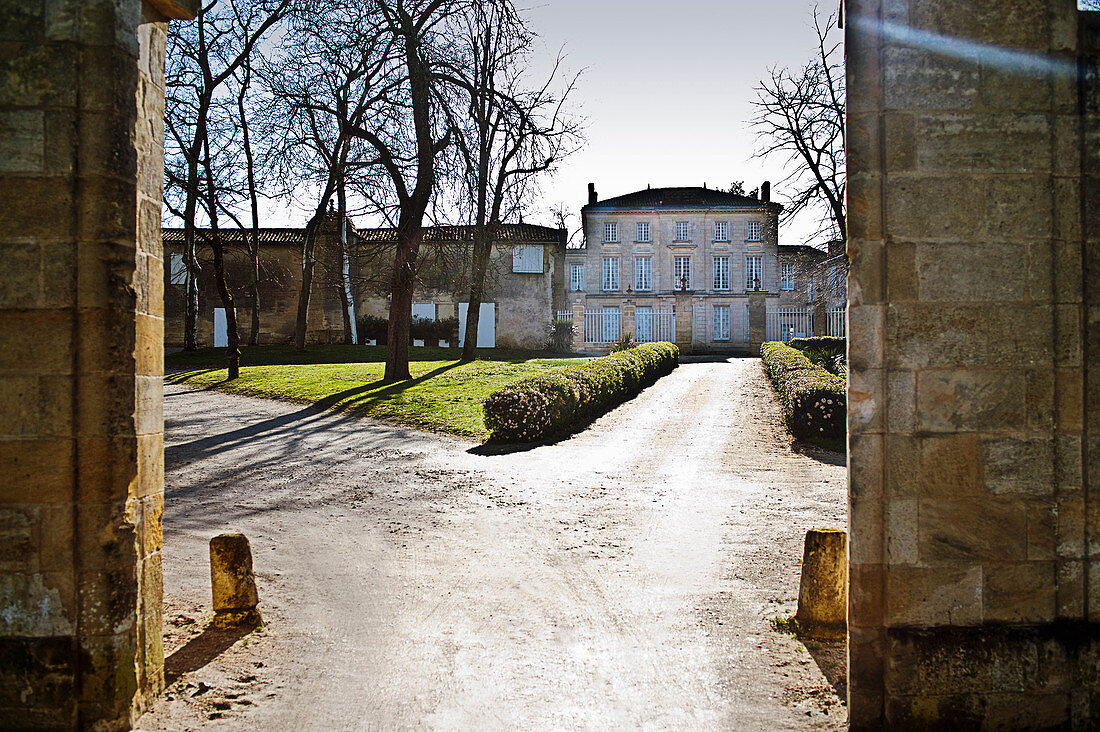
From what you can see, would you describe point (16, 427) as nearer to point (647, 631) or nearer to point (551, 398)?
point (647, 631)

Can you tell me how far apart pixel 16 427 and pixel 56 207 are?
3.19 ft

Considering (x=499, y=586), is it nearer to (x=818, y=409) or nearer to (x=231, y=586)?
(x=231, y=586)

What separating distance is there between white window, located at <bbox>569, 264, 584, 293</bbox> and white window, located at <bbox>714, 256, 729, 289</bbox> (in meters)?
6.75

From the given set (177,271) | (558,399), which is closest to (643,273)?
(177,271)

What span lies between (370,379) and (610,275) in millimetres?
22410

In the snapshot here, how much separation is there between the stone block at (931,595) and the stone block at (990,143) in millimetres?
1545

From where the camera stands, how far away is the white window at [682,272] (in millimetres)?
38312

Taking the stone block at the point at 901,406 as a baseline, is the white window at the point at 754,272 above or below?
above

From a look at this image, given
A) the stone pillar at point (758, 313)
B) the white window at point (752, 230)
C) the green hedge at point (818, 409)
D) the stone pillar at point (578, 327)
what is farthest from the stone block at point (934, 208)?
the white window at point (752, 230)

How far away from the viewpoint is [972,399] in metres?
3.32

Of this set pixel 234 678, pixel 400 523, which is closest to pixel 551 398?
pixel 400 523

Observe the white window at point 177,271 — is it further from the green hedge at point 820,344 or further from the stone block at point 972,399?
the stone block at point 972,399

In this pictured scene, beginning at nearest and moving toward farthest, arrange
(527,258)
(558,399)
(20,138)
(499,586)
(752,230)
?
(20,138) < (499,586) < (558,399) < (527,258) < (752,230)

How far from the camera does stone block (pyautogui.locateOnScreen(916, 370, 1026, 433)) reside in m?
3.31
